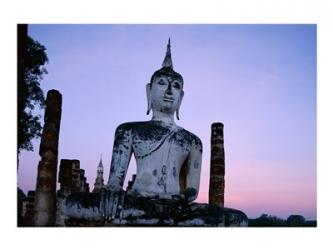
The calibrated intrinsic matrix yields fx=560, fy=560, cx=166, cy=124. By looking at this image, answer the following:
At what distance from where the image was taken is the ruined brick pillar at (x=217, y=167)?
11.1 metres

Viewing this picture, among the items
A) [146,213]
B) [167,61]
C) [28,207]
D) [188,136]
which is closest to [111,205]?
[146,213]

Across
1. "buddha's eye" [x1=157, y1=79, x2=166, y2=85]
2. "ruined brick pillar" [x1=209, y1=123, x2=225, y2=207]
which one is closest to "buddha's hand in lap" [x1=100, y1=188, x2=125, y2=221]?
"buddha's eye" [x1=157, y1=79, x2=166, y2=85]

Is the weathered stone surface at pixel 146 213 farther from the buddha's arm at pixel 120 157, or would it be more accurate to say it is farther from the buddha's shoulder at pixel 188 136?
the buddha's shoulder at pixel 188 136

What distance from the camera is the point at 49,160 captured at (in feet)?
35.6

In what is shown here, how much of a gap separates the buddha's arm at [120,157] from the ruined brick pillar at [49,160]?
4.60 m

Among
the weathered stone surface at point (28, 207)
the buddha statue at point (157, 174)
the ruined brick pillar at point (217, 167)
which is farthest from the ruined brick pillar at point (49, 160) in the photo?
the buddha statue at point (157, 174)

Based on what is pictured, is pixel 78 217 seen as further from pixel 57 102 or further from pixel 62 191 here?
pixel 62 191

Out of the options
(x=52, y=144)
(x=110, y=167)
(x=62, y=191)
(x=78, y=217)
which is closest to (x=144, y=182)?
(x=110, y=167)

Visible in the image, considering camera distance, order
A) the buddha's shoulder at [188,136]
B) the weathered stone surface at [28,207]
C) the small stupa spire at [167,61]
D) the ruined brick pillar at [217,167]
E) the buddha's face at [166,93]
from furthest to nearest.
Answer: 1. the weathered stone surface at [28,207]
2. the ruined brick pillar at [217,167]
3. the small stupa spire at [167,61]
4. the buddha's face at [166,93]
5. the buddha's shoulder at [188,136]

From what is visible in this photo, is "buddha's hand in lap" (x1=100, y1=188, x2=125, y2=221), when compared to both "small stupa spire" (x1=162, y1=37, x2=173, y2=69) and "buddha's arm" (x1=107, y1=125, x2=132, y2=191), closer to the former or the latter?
"buddha's arm" (x1=107, y1=125, x2=132, y2=191)

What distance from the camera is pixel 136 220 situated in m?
5.59

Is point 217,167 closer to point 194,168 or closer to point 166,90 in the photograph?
point 194,168

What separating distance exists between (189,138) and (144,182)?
82 cm

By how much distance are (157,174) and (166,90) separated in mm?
1072
